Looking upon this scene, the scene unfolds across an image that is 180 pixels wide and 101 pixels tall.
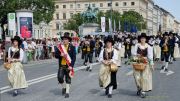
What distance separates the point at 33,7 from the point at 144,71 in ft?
205

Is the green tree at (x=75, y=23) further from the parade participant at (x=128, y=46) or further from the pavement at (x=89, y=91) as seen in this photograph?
the pavement at (x=89, y=91)

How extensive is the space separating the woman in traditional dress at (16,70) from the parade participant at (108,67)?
2.18 m

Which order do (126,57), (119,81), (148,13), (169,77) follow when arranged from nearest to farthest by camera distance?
(119,81) → (169,77) → (126,57) → (148,13)

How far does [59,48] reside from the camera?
13172 mm

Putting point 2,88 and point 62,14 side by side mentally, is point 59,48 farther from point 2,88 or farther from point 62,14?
point 62,14

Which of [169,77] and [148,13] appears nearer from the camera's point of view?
[169,77]

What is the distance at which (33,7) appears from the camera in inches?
2921

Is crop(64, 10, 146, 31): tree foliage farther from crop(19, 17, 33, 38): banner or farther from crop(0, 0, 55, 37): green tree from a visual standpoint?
crop(19, 17, 33, 38): banner

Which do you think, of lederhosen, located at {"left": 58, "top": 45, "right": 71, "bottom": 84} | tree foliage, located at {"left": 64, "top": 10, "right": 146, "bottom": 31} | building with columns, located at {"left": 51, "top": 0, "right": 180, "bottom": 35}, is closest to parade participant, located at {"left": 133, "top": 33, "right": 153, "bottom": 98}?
lederhosen, located at {"left": 58, "top": 45, "right": 71, "bottom": 84}

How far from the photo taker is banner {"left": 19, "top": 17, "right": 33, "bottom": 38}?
111ft

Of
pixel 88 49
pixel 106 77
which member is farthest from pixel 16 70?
pixel 88 49

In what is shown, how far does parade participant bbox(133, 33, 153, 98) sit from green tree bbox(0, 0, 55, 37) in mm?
55766

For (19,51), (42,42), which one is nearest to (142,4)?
(42,42)

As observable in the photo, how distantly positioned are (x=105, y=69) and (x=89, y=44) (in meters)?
10.7
